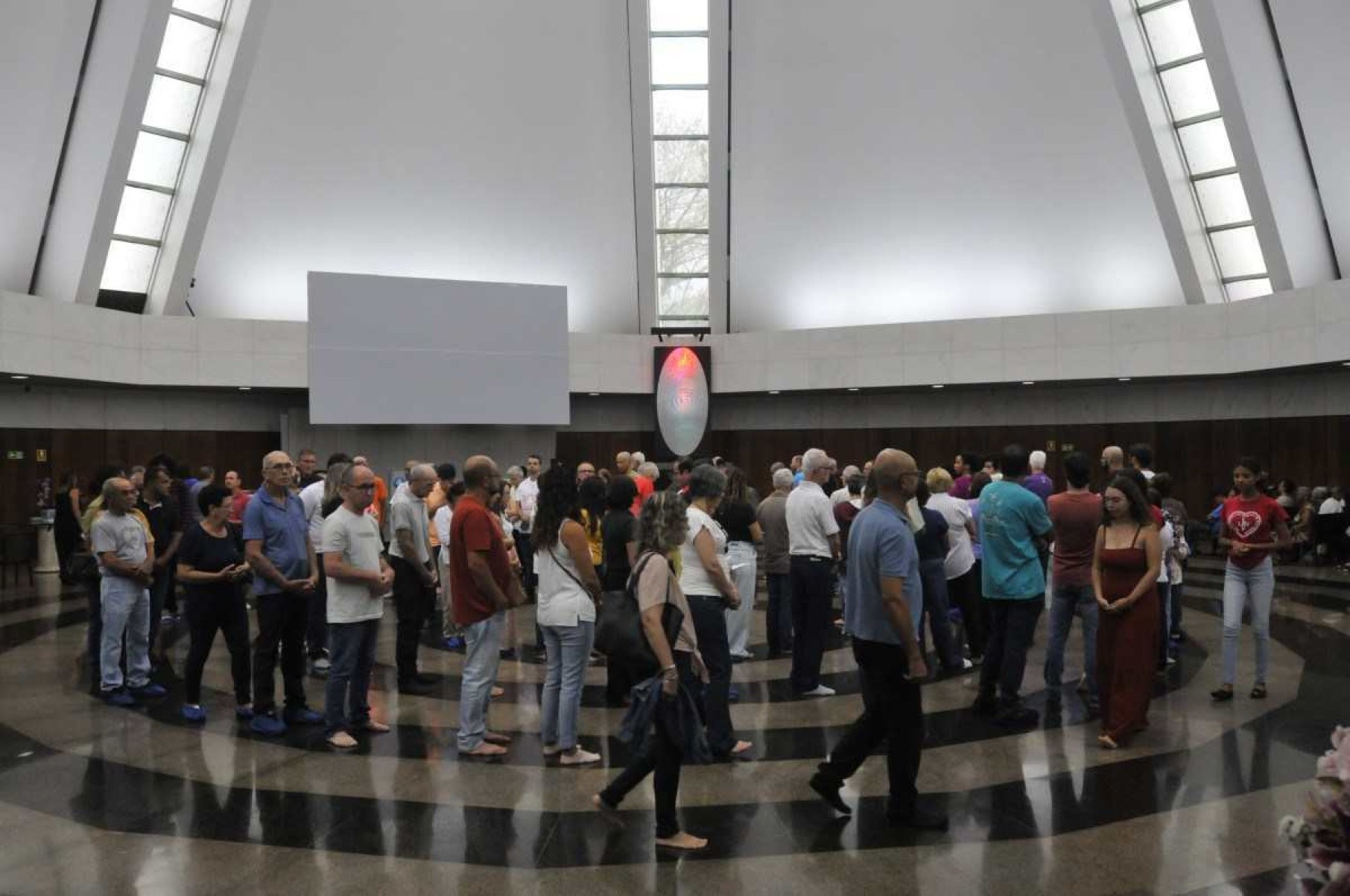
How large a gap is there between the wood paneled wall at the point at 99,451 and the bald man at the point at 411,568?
11318mm

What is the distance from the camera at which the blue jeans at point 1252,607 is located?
689 centimetres

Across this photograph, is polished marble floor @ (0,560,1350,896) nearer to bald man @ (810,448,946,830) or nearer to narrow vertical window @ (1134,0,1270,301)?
bald man @ (810,448,946,830)

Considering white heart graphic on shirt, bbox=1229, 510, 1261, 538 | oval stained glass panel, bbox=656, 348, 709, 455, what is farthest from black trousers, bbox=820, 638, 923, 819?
oval stained glass panel, bbox=656, 348, 709, 455

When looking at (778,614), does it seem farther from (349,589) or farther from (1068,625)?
(349,589)

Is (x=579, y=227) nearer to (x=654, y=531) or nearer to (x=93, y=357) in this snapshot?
(x=93, y=357)

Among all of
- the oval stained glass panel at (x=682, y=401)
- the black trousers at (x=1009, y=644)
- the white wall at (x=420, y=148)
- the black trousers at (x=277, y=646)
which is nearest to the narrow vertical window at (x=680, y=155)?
the white wall at (x=420, y=148)

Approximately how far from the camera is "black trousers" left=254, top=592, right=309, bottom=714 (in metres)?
6.30

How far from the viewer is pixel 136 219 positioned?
17141mm

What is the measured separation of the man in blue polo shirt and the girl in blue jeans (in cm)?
620

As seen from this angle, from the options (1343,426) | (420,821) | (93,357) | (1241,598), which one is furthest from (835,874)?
(1343,426)

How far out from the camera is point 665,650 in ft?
14.5

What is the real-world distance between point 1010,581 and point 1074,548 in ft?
1.68

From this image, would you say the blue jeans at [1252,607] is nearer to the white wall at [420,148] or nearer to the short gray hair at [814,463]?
the short gray hair at [814,463]

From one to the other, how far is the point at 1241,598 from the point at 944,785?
3148 millimetres
